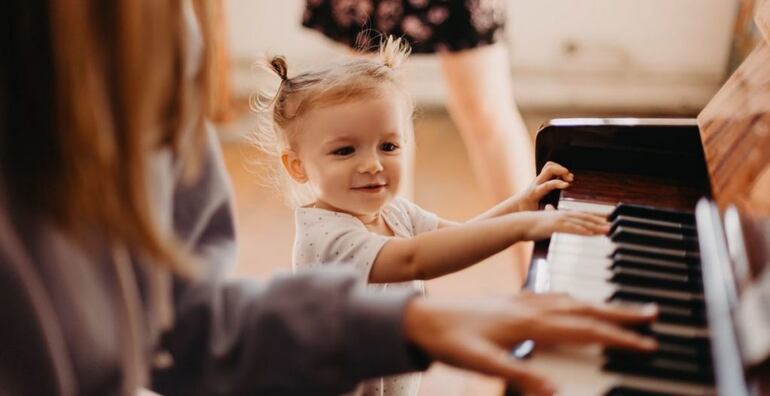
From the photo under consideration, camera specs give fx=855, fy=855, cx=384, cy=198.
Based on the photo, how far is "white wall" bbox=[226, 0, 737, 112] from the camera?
3029 millimetres

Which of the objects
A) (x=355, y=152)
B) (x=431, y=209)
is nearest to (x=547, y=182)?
(x=355, y=152)

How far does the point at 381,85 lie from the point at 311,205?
20 cm

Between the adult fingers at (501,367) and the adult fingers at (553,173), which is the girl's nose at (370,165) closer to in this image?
the adult fingers at (553,173)

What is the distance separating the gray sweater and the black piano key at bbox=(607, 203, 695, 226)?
1.16 ft

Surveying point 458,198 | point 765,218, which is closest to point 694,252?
point 765,218

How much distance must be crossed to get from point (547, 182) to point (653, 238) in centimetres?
21

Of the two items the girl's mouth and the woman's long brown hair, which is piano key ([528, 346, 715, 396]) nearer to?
the woman's long brown hair

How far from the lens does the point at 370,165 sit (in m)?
1.08

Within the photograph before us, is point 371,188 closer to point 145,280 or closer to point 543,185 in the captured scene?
point 543,185

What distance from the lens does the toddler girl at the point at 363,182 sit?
1016 mm

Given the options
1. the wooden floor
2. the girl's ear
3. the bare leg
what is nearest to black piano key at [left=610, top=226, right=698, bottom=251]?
the girl's ear

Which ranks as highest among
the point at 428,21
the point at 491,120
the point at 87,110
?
the point at 87,110

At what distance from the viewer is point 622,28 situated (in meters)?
3.07

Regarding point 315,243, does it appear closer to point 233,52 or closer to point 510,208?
point 510,208
